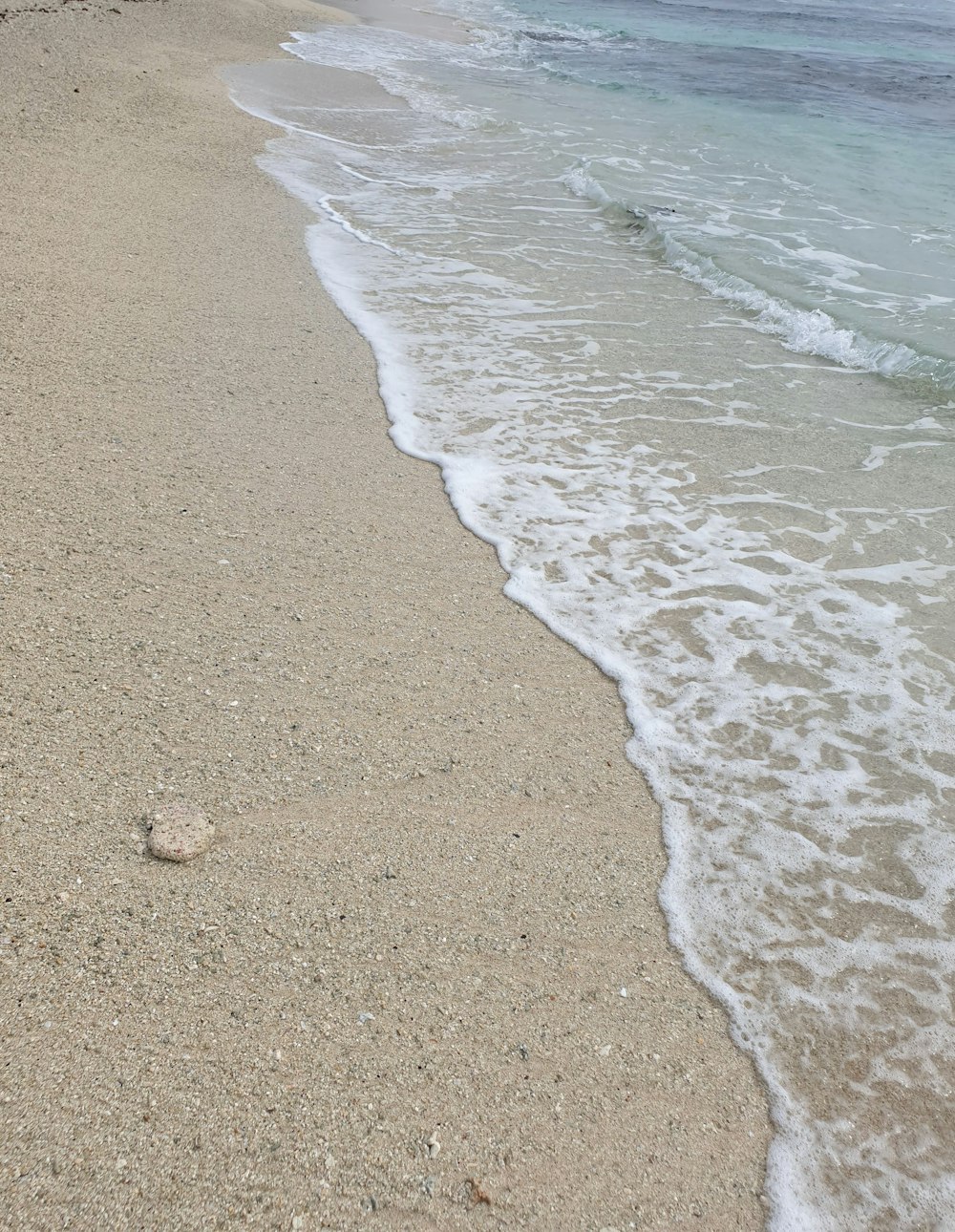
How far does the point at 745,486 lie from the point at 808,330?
9.41 ft

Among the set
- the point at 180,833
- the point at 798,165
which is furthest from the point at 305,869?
the point at 798,165

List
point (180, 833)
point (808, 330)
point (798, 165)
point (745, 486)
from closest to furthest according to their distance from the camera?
1. point (180, 833)
2. point (745, 486)
3. point (808, 330)
4. point (798, 165)

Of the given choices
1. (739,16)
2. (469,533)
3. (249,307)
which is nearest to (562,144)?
(249,307)

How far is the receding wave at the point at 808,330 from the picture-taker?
22.6ft

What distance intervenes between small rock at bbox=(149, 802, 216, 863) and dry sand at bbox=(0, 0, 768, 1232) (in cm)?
5

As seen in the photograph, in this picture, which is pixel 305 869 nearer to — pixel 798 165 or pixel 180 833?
pixel 180 833

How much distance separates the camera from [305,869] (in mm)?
2652

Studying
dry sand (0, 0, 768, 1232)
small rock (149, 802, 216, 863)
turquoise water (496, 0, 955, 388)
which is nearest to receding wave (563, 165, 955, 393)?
turquoise water (496, 0, 955, 388)

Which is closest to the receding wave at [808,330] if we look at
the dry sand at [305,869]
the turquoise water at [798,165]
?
the turquoise water at [798,165]

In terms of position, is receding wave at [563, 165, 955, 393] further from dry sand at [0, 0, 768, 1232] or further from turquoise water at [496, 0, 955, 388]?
dry sand at [0, 0, 768, 1232]

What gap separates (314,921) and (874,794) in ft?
6.41

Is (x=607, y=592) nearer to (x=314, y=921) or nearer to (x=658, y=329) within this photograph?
(x=314, y=921)

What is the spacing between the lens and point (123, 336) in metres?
5.32

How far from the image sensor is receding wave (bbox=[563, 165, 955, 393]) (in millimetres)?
6887
